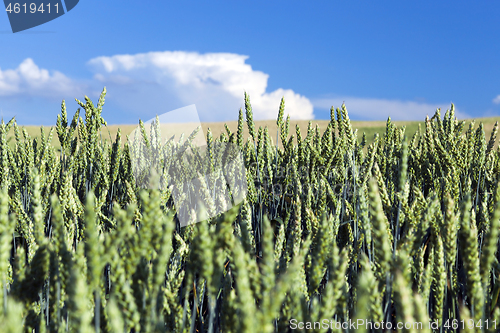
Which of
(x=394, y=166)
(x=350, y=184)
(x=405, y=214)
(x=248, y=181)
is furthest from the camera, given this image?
(x=394, y=166)

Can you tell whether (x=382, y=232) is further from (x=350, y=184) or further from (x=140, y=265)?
(x=350, y=184)

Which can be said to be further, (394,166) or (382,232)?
(394,166)

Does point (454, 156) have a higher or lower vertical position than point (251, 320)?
higher

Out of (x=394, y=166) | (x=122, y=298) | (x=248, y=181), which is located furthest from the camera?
(x=394, y=166)

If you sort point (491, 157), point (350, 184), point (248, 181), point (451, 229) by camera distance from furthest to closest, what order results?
point (491, 157) < point (350, 184) < point (248, 181) < point (451, 229)

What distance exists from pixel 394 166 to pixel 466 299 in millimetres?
879

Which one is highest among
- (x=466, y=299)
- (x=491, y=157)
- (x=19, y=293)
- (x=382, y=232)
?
(x=491, y=157)

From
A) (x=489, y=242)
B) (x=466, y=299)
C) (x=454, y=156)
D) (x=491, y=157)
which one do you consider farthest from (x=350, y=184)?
(x=489, y=242)

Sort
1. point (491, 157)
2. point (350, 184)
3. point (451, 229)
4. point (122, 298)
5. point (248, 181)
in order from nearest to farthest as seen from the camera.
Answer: point (122, 298)
point (451, 229)
point (248, 181)
point (350, 184)
point (491, 157)

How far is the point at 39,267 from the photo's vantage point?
60cm

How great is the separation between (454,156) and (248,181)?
84cm

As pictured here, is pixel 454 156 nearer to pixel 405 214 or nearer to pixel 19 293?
pixel 405 214

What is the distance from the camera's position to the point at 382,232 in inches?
22.0

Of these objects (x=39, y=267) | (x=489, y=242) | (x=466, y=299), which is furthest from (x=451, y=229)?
(x=39, y=267)
